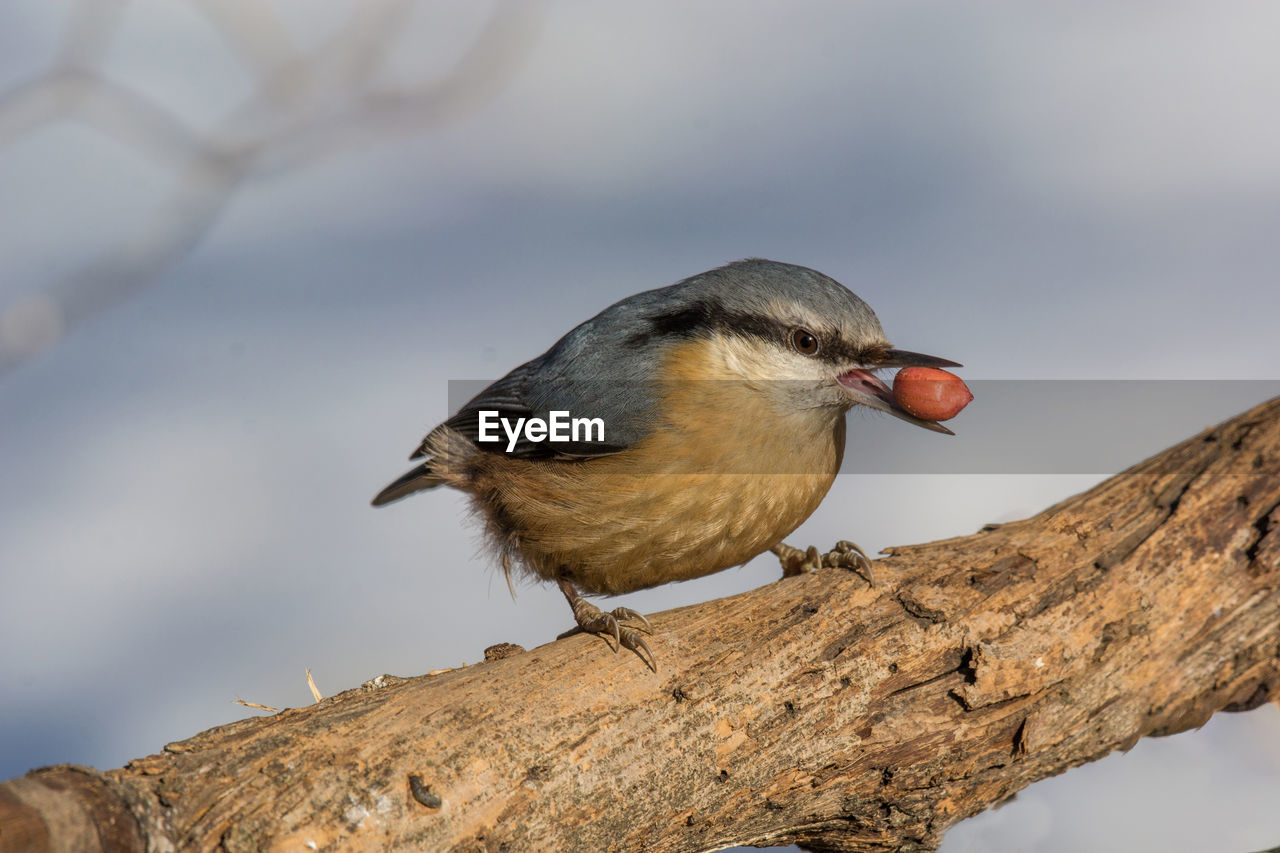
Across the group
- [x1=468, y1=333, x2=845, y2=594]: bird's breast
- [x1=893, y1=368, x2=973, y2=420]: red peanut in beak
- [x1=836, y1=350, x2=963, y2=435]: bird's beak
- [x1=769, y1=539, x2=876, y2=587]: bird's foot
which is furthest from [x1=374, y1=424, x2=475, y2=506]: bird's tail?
[x1=893, y1=368, x2=973, y2=420]: red peanut in beak

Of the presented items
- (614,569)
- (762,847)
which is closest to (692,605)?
(614,569)

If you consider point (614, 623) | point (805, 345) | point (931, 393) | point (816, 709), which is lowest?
point (816, 709)

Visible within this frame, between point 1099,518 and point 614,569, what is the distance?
1.39 m

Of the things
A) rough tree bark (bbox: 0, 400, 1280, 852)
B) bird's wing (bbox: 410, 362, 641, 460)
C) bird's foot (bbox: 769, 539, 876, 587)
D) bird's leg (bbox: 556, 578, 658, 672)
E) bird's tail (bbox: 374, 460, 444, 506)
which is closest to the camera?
rough tree bark (bbox: 0, 400, 1280, 852)

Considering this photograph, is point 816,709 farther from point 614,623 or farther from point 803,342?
point 803,342

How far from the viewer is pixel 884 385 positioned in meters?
3.15

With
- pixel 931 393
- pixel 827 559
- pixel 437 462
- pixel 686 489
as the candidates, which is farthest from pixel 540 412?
pixel 931 393

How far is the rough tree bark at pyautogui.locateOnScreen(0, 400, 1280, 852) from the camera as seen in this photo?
90.6 inches

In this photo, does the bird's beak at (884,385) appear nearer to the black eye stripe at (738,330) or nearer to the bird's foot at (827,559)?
the black eye stripe at (738,330)

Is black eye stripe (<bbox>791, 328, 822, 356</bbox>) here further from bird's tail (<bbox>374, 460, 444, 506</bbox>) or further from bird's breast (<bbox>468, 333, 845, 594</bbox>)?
bird's tail (<bbox>374, 460, 444, 506</bbox>)

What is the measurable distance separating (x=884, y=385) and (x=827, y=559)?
0.56 m

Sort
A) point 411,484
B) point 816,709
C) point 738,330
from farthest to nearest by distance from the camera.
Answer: point 411,484 < point 738,330 < point 816,709

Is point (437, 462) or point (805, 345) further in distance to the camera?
point (437, 462)

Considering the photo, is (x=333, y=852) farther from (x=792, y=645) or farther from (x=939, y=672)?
(x=939, y=672)
